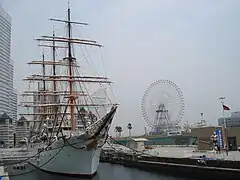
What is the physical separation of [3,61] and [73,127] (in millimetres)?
73360

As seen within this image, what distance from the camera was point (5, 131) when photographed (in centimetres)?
10250

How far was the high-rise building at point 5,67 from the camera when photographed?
103688 millimetres

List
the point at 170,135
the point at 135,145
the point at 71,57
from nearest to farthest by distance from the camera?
the point at 71,57 → the point at 135,145 → the point at 170,135

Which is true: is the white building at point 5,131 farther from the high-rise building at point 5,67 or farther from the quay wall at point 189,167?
the quay wall at point 189,167

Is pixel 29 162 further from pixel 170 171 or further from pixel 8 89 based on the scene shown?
pixel 8 89

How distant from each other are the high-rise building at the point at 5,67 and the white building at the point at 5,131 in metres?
4.35

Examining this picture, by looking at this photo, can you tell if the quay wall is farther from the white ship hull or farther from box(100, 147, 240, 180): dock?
the white ship hull

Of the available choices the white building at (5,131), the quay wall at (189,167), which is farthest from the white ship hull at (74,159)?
the white building at (5,131)

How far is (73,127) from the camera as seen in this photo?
41406 millimetres

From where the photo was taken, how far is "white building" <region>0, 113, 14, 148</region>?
327 ft

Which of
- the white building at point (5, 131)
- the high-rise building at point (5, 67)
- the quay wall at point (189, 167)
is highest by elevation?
the high-rise building at point (5, 67)

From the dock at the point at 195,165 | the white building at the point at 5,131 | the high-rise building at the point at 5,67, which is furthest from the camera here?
the high-rise building at the point at 5,67

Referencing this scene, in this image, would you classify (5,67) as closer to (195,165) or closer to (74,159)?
(74,159)

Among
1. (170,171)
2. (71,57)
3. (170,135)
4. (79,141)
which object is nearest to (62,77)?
(71,57)
